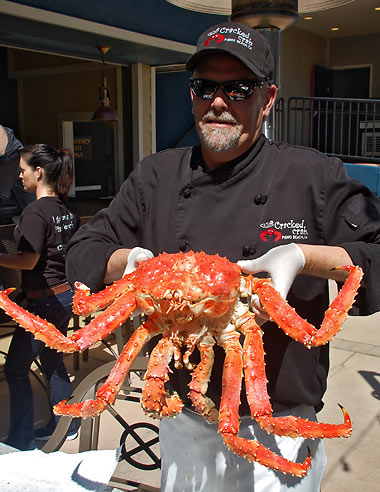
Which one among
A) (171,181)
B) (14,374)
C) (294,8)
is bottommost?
(14,374)

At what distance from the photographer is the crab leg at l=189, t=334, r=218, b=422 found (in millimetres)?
1509

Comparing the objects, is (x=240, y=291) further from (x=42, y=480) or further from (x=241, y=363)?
(x=42, y=480)

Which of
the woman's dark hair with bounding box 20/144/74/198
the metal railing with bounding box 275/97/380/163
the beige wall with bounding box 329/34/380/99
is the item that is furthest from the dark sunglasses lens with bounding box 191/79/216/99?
the beige wall with bounding box 329/34/380/99

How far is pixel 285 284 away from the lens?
1.53 metres

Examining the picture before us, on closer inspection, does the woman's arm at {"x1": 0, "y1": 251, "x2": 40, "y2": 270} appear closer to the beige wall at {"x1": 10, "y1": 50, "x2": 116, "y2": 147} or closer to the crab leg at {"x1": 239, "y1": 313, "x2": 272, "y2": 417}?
the crab leg at {"x1": 239, "y1": 313, "x2": 272, "y2": 417}

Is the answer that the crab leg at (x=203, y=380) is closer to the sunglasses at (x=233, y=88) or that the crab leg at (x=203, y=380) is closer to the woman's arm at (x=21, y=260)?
the sunglasses at (x=233, y=88)

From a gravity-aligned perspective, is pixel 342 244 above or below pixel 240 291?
above

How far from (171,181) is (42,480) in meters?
1.11

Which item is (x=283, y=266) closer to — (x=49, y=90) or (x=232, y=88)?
(x=232, y=88)

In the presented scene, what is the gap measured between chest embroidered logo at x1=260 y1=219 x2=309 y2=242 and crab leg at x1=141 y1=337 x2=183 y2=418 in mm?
533

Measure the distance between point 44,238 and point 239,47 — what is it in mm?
2196

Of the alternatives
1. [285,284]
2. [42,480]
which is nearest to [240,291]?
[285,284]

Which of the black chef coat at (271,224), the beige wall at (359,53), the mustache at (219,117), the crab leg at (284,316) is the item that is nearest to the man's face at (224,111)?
the mustache at (219,117)

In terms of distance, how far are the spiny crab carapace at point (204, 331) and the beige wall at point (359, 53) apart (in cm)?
1407
